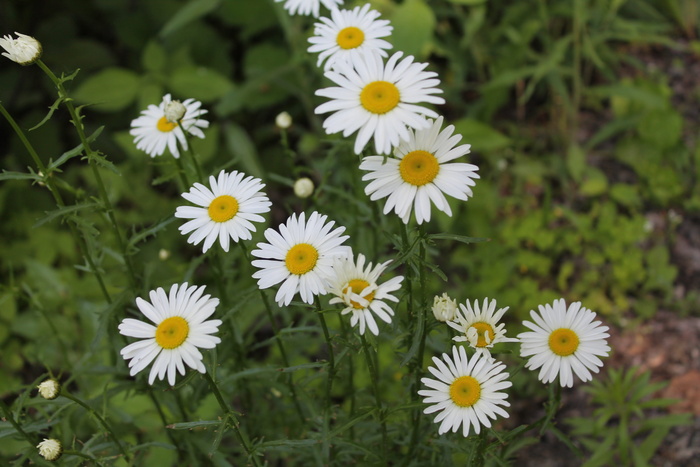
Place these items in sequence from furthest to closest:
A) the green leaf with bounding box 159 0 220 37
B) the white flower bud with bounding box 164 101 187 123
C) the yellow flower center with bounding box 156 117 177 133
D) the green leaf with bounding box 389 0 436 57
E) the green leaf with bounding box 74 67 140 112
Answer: the green leaf with bounding box 74 67 140 112
the green leaf with bounding box 159 0 220 37
the green leaf with bounding box 389 0 436 57
the yellow flower center with bounding box 156 117 177 133
the white flower bud with bounding box 164 101 187 123

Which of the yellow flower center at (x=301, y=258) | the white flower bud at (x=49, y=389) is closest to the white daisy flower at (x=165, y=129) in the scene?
the yellow flower center at (x=301, y=258)

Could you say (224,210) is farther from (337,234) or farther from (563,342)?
(563,342)

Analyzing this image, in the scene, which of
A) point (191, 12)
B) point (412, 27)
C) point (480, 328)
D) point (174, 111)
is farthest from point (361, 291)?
point (191, 12)

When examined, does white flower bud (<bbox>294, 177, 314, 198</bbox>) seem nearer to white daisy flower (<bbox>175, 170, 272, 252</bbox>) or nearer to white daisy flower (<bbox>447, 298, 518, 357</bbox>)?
white daisy flower (<bbox>175, 170, 272, 252</bbox>)

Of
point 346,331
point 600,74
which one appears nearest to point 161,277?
point 346,331

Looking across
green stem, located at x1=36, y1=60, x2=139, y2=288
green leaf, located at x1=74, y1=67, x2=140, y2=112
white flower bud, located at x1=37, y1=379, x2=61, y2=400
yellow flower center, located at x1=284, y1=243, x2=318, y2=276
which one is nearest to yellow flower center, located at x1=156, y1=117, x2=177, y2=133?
green stem, located at x1=36, y1=60, x2=139, y2=288

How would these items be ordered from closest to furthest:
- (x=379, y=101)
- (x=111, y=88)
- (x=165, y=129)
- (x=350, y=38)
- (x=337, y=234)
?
(x=379, y=101)
(x=337, y=234)
(x=350, y=38)
(x=165, y=129)
(x=111, y=88)

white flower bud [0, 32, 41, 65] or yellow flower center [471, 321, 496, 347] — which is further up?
white flower bud [0, 32, 41, 65]

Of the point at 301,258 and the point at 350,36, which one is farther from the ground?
the point at 350,36
